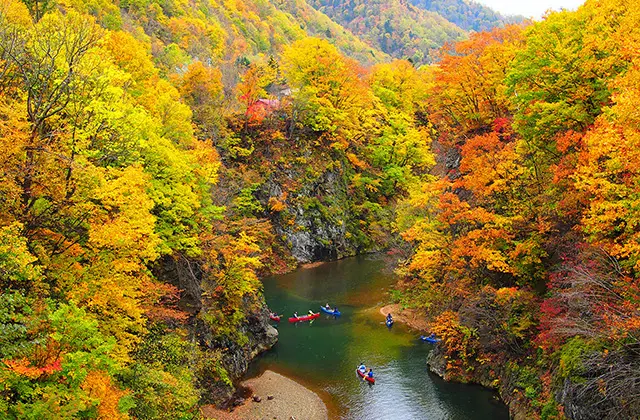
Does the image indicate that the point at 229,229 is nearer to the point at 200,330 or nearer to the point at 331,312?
the point at 200,330

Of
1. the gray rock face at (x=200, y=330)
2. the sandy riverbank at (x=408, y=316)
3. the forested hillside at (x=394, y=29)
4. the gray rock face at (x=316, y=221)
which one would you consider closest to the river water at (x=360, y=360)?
the sandy riverbank at (x=408, y=316)

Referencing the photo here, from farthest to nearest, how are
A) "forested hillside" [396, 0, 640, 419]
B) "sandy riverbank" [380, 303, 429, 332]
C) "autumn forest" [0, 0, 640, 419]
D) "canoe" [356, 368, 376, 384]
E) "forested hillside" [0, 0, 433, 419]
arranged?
"sandy riverbank" [380, 303, 429, 332] → "canoe" [356, 368, 376, 384] → "forested hillside" [396, 0, 640, 419] → "autumn forest" [0, 0, 640, 419] → "forested hillside" [0, 0, 433, 419]

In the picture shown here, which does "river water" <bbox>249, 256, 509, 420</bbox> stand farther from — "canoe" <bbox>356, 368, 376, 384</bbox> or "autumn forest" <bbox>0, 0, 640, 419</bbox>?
"autumn forest" <bbox>0, 0, 640, 419</bbox>

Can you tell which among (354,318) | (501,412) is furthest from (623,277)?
(354,318)

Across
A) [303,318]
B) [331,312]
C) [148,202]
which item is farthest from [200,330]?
[331,312]

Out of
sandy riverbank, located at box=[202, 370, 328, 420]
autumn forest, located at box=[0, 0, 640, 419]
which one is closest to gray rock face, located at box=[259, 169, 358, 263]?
autumn forest, located at box=[0, 0, 640, 419]

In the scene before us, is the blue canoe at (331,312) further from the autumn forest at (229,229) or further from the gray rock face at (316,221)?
the gray rock face at (316,221)
